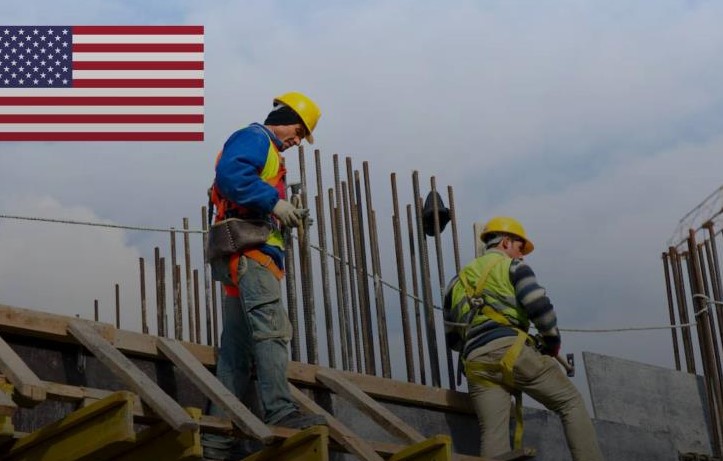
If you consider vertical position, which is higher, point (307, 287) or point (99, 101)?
point (99, 101)

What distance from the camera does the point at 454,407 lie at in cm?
919

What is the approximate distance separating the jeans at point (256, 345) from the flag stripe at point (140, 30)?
5264mm

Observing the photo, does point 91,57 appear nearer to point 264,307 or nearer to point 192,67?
point 192,67

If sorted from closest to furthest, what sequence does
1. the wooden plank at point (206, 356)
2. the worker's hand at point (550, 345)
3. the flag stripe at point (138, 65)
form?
the wooden plank at point (206, 356) → the worker's hand at point (550, 345) → the flag stripe at point (138, 65)

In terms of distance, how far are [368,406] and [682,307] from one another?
5.95 meters

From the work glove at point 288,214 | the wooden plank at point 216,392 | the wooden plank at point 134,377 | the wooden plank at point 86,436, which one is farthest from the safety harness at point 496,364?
the wooden plank at point 86,436

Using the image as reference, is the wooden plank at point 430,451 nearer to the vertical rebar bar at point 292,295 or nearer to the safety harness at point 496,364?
the safety harness at point 496,364

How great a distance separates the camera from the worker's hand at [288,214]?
725 centimetres

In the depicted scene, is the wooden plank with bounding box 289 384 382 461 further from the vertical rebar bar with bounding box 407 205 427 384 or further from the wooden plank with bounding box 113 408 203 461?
the vertical rebar bar with bounding box 407 205 427 384

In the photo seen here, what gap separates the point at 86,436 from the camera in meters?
5.98

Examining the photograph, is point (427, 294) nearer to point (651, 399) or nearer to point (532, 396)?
point (532, 396)

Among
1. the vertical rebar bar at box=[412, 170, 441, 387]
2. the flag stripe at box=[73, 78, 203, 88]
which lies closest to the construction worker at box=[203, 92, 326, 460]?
the vertical rebar bar at box=[412, 170, 441, 387]

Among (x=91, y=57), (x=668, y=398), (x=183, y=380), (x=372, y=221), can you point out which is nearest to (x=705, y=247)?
(x=668, y=398)

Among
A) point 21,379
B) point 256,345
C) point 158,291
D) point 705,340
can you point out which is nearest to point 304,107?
point 256,345
